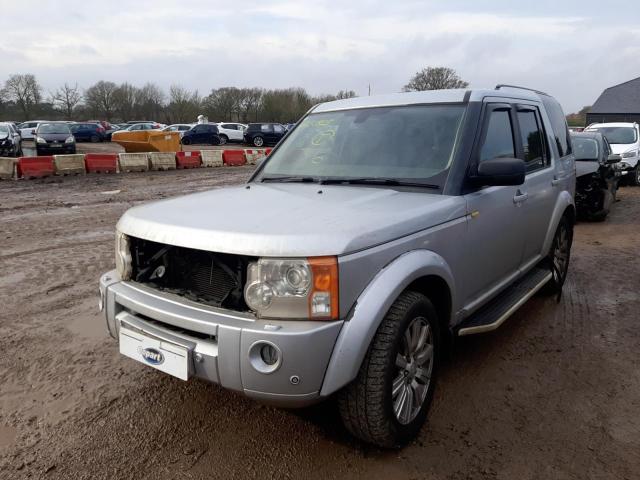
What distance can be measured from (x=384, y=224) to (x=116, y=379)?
2232 mm

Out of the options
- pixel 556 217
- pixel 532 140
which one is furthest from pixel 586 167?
pixel 532 140

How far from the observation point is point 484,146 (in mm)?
3355

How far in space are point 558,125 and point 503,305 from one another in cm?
234

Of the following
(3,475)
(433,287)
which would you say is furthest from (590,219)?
(3,475)

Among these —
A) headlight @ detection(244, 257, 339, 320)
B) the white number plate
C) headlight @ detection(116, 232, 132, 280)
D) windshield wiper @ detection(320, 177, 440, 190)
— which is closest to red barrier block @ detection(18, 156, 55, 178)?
headlight @ detection(116, 232, 132, 280)

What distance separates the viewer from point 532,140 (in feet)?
13.8

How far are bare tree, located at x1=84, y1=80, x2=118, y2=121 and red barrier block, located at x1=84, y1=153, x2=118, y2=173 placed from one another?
178 feet

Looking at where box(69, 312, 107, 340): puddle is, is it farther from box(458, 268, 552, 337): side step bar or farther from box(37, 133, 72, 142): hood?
box(37, 133, 72, 142): hood

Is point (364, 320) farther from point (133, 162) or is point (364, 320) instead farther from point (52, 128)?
point (52, 128)

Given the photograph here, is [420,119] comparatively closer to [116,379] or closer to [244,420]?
[244,420]

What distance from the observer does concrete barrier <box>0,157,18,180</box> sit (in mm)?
14922

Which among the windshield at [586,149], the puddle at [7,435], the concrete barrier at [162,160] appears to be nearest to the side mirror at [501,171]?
the puddle at [7,435]

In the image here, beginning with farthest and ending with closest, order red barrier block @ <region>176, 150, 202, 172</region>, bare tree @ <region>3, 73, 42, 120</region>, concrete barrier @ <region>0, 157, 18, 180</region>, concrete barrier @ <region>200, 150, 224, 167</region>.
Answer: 1. bare tree @ <region>3, 73, 42, 120</region>
2. concrete barrier @ <region>200, 150, 224, 167</region>
3. red barrier block @ <region>176, 150, 202, 172</region>
4. concrete barrier @ <region>0, 157, 18, 180</region>

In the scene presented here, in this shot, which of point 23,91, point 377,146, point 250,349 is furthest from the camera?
point 23,91
